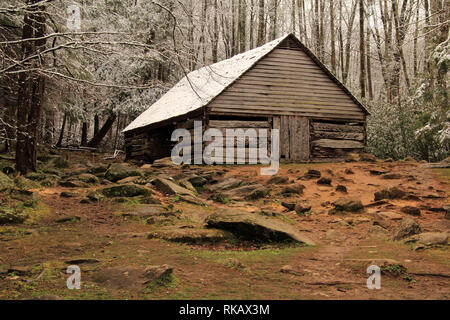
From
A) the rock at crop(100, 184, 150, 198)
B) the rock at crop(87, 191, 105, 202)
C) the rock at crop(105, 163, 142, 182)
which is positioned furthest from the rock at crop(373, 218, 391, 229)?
the rock at crop(105, 163, 142, 182)

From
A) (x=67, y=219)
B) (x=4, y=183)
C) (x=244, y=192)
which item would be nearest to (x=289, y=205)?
(x=244, y=192)

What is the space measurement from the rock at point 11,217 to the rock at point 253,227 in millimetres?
3364

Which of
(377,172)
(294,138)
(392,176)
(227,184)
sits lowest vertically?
(227,184)

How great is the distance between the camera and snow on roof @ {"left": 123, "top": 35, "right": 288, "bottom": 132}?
1707 centimetres

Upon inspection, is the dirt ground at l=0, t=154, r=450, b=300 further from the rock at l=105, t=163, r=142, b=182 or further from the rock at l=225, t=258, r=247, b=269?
the rock at l=105, t=163, r=142, b=182

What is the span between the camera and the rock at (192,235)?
6145 millimetres

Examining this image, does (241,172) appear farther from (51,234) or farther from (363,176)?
(51,234)

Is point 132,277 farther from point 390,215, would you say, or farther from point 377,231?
point 390,215

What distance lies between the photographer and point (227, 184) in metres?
12.3

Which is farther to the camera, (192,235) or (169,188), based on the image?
(169,188)

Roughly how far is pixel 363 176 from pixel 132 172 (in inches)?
299

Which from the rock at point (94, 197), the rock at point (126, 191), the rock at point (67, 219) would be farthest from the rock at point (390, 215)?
the rock at point (94, 197)

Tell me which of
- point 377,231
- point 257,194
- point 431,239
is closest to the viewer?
point 431,239

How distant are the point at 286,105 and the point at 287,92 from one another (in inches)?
24.1
